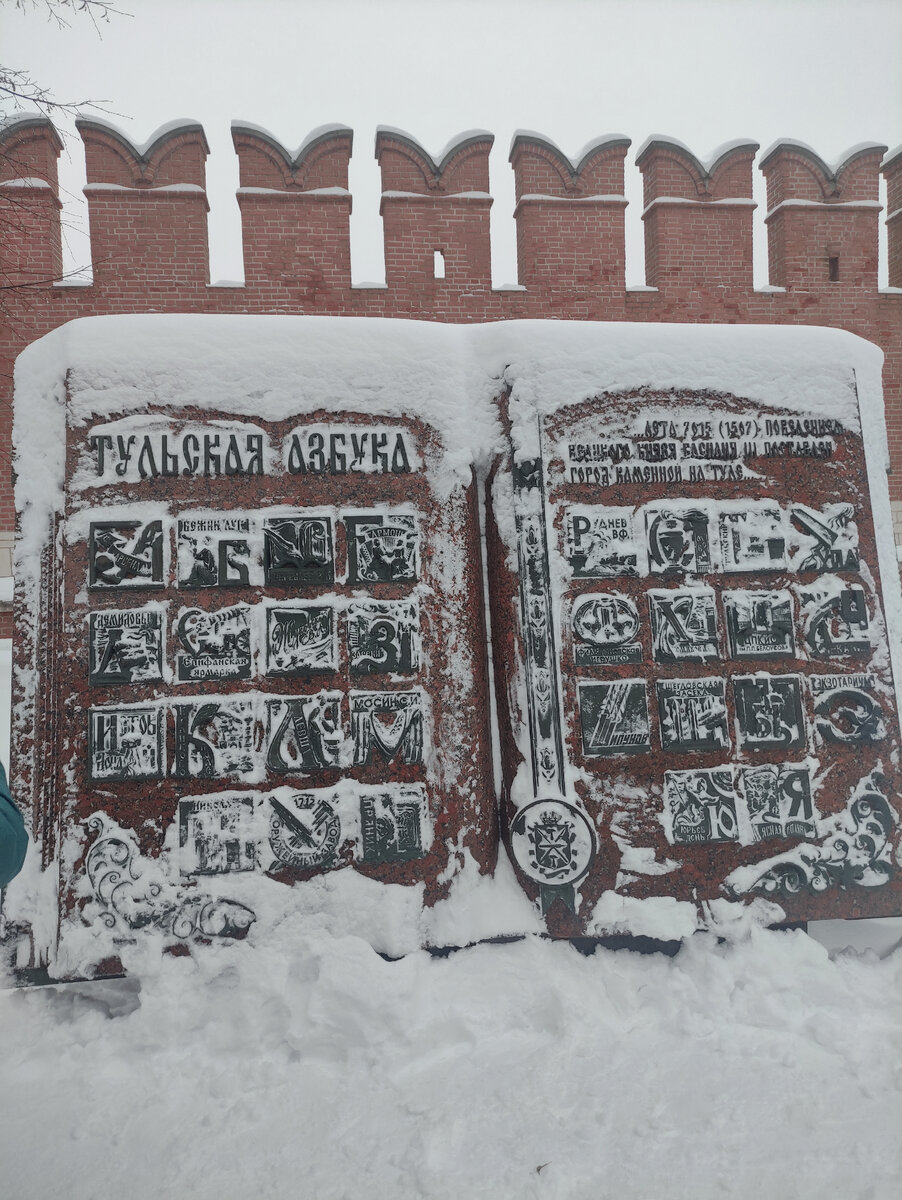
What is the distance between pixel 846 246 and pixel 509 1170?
931 cm

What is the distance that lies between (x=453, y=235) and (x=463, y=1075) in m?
7.66

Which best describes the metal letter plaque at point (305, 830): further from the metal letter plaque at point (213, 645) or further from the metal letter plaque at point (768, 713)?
Answer: the metal letter plaque at point (768, 713)

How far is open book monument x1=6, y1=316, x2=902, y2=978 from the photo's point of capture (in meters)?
2.95

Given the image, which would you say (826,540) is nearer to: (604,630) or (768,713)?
(768,713)

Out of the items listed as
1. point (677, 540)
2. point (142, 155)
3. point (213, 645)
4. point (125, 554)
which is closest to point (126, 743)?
point (213, 645)

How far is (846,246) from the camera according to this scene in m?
8.38

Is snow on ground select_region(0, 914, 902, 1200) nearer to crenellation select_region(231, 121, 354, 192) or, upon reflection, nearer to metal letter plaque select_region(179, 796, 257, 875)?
metal letter plaque select_region(179, 796, 257, 875)

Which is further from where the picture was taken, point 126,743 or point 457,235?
point 457,235

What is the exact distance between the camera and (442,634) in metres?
3.15

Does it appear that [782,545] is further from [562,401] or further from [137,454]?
[137,454]

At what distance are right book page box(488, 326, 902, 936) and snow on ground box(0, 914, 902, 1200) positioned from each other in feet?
1.20

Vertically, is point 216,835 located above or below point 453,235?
below

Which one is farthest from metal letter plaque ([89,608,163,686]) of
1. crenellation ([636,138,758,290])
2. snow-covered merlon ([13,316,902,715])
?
crenellation ([636,138,758,290])

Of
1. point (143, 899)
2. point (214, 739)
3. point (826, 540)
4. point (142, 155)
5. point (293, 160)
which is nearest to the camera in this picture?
point (143, 899)
